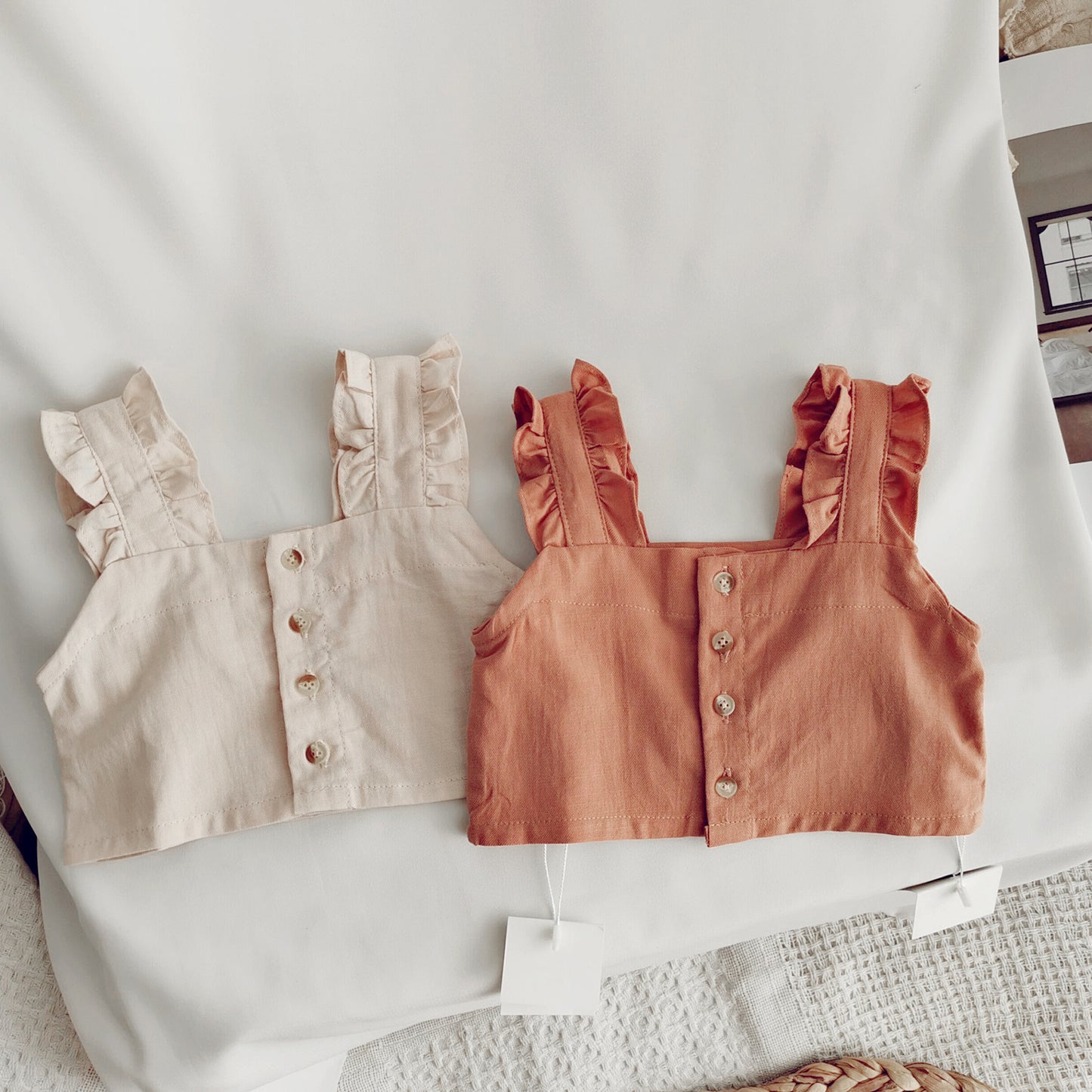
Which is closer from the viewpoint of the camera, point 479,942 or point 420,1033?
point 479,942

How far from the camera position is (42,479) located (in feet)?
3.39

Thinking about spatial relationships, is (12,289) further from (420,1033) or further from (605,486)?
(420,1033)

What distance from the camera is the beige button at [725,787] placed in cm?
96

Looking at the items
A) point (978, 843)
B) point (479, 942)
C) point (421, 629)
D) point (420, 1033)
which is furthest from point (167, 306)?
point (978, 843)

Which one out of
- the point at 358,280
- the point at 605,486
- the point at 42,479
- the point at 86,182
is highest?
the point at 86,182

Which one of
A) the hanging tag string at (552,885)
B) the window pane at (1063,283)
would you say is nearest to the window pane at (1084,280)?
the window pane at (1063,283)

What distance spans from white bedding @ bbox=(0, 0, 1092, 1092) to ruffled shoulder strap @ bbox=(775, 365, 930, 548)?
2.1 inches

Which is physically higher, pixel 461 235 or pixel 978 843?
→ pixel 461 235

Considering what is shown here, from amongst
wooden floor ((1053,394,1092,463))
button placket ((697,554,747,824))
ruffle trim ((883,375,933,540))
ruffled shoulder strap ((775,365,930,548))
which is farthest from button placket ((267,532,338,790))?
wooden floor ((1053,394,1092,463))

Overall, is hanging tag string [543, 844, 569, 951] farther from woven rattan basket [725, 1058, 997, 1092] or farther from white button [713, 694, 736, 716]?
woven rattan basket [725, 1058, 997, 1092]

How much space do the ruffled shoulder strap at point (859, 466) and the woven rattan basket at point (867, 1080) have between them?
0.71m

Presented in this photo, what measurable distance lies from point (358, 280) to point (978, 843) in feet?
→ 3.13

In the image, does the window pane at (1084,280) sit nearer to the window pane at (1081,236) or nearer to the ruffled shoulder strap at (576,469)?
the window pane at (1081,236)

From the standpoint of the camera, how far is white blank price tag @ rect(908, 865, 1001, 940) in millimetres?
1062
